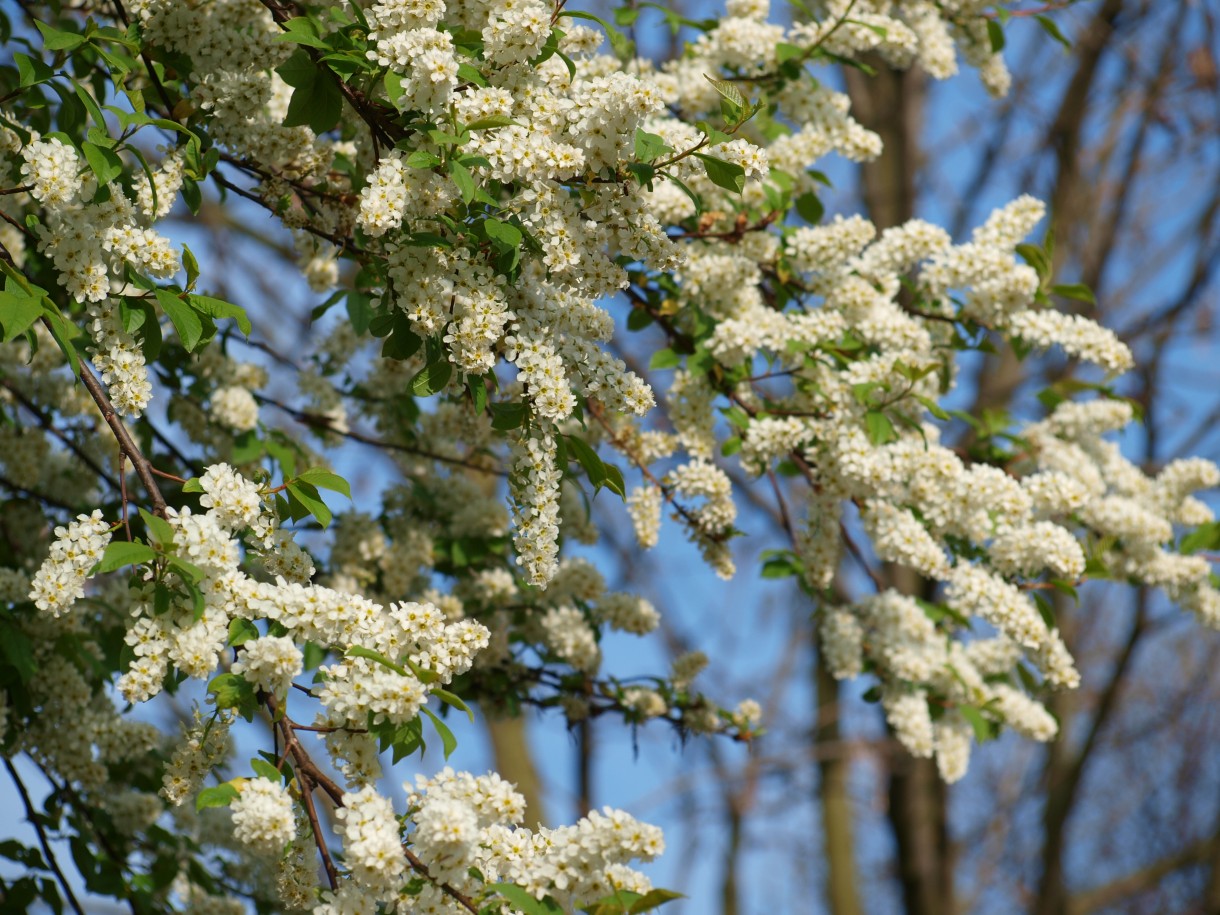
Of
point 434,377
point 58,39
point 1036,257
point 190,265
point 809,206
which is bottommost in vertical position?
point 434,377

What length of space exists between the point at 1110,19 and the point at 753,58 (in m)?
6.34

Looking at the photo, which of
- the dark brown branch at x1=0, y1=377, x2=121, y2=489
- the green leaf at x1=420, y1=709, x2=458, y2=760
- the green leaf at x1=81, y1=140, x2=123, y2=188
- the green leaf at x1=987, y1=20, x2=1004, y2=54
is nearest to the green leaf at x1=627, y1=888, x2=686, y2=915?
the green leaf at x1=420, y1=709, x2=458, y2=760

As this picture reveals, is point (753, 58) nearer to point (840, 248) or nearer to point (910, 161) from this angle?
point (840, 248)

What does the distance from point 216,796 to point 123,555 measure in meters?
0.45

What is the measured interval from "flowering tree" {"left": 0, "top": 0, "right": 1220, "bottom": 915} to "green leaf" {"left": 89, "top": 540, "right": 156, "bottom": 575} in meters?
0.01

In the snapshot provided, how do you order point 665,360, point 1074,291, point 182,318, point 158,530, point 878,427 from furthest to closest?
point 1074,291
point 665,360
point 878,427
point 182,318
point 158,530

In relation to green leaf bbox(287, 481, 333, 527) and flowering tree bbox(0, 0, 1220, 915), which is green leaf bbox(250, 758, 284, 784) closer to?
flowering tree bbox(0, 0, 1220, 915)

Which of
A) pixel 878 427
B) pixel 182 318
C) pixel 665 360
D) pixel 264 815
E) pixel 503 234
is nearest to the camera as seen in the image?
pixel 264 815

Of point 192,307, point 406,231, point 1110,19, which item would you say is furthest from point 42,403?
point 1110,19

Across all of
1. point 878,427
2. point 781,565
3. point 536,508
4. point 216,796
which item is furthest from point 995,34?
point 216,796

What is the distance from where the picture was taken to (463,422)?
3908mm

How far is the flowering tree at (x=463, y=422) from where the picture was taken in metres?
2.43

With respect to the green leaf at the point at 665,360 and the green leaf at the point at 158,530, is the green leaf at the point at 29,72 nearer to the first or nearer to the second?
the green leaf at the point at 158,530

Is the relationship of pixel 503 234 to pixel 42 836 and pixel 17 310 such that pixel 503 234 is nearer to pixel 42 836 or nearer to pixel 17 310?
pixel 17 310
